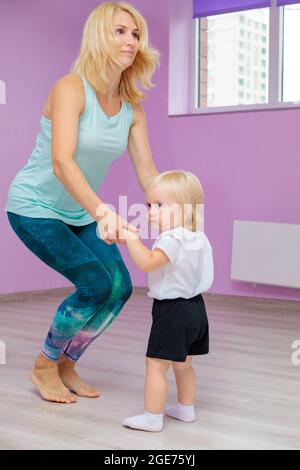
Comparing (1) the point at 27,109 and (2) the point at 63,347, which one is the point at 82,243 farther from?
(1) the point at 27,109

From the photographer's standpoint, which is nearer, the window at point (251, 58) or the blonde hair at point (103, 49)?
the blonde hair at point (103, 49)

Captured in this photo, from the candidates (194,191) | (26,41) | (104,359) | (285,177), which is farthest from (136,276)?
(194,191)

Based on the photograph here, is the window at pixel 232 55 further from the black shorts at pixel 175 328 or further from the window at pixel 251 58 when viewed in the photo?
the black shorts at pixel 175 328

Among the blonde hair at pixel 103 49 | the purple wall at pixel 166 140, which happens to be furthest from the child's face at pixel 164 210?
the purple wall at pixel 166 140

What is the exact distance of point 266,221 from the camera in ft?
15.3

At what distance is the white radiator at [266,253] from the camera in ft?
14.5

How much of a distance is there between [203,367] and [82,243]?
85cm

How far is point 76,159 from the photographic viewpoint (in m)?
2.21

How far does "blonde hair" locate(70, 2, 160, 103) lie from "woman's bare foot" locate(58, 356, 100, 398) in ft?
2.93

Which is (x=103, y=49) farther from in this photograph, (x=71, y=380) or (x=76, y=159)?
(x=71, y=380)

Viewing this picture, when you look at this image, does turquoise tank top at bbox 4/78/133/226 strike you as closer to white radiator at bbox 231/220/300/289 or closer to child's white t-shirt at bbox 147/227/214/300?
child's white t-shirt at bbox 147/227/214/300

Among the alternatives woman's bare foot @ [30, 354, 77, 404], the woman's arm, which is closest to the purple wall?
the woman's arm

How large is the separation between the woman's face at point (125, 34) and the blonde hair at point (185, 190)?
436mm

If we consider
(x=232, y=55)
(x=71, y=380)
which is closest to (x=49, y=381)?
(x=71, y=380)
